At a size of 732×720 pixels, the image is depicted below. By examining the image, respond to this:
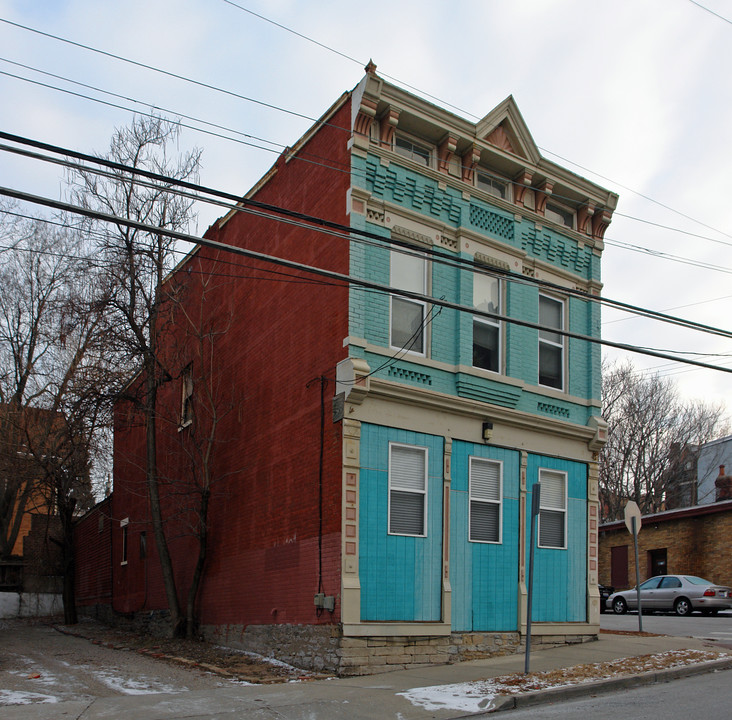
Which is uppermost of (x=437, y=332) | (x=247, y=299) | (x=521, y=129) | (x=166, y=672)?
(x=521, y=129)

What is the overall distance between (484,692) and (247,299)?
10026 millimetres

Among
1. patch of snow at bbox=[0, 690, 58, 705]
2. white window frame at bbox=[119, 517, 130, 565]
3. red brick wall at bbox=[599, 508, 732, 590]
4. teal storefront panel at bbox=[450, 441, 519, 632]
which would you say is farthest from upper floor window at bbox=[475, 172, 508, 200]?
red brick wall at bbox=[599, 508, 732, 590]

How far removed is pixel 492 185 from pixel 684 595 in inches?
604

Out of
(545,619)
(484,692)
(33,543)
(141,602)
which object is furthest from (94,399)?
(33,543)

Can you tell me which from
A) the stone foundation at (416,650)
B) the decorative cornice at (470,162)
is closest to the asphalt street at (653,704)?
the stone foundation at (416,650)

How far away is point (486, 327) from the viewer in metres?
16.3

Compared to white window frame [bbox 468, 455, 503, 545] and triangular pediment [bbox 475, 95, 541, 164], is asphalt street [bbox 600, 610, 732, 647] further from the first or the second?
triangular pediment [bbox 475, 95, 541, 164]

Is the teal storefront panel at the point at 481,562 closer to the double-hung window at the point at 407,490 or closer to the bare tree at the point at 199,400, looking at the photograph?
the double-hung window at the point at 407,490

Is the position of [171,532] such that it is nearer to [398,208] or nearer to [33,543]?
[398,208]

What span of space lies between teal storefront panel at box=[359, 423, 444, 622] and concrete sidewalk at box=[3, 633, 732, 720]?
3.17 feet

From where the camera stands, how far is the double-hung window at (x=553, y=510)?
1642 centimetres

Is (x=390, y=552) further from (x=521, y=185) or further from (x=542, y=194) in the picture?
(x=542, y=194)

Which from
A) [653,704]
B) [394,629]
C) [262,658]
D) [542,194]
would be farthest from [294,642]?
[542,194]

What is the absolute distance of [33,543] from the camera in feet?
105
